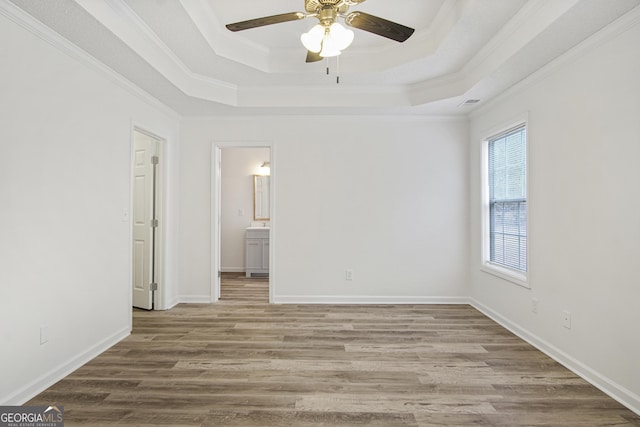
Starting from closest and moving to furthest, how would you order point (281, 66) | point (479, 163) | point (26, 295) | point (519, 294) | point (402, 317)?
1. point (26, 295)
2. point (519, 294)
3. point (281, 66)
4. point (402, 317)
5. point (479, 163)

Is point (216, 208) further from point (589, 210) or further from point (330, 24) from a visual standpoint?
point (589, 210)

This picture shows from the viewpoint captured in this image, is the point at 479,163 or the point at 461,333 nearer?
the point at 461,333

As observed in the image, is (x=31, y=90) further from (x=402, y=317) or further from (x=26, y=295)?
(x=402, y=317)

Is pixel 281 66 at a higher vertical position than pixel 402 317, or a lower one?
higher

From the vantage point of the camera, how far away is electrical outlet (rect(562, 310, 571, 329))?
8.96 ft

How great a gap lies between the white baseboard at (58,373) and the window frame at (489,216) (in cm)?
400

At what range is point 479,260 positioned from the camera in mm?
4266

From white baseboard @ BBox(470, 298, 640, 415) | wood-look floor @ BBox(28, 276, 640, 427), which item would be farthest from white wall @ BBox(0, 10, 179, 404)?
white baseboard @ BBox(470, 298, 640, 415)

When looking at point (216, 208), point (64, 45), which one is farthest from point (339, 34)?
point (216, 208)

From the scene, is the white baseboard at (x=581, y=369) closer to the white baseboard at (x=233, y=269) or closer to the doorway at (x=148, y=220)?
the doorway at (x=148, y=220)

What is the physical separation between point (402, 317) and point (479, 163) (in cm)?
214

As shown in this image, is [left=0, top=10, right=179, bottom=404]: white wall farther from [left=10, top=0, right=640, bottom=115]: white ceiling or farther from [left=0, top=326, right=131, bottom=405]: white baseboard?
[left=10, top=0, right=640, bottom=115]: white ceiling

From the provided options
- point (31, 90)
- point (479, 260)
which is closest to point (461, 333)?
point (479, 260)

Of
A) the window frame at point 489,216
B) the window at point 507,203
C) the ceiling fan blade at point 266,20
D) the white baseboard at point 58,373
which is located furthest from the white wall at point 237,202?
the ceiling fan blade at point 266,20
